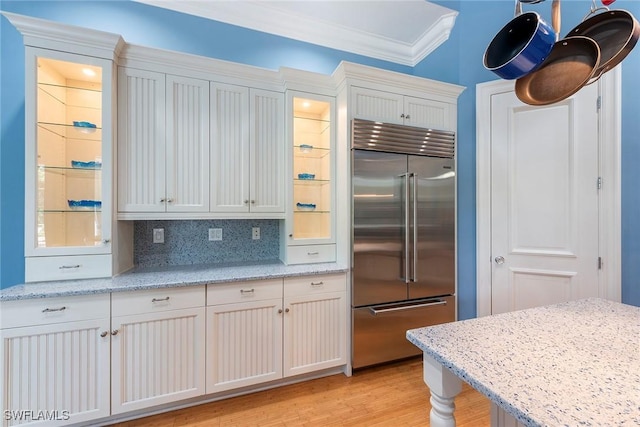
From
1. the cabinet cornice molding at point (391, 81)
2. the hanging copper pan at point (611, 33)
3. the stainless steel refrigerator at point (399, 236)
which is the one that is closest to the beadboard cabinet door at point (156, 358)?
the stainless steel refrigerator at point (399, 236)

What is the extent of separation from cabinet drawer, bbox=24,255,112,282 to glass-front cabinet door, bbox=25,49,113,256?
4 centimetres

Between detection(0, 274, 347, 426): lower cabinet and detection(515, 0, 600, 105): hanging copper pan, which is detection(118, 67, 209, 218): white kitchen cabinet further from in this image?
detection(515, 0, 600, 105): hanging copper pan

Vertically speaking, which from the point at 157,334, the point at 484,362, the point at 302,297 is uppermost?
the point at 484,362

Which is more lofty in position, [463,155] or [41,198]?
[463,155]

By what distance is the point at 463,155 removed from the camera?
8.40 feet

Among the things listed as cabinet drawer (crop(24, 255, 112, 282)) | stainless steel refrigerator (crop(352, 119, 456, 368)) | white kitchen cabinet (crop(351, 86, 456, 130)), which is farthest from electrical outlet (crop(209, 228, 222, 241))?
white kitchen cabinet (crop(351, 86, 456, 130))

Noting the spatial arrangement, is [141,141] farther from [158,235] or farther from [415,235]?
[415,235]

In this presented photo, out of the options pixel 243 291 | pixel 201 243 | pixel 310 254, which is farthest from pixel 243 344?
pixel 201 243

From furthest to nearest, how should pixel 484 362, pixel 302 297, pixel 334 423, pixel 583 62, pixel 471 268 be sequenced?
pixel 471 268, pixel 302 297, pixel 334 423, pixel 583 62, pixel 484 362

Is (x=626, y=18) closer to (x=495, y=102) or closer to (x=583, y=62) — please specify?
(x=583, y=62)

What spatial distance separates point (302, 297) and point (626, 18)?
6.99 feet

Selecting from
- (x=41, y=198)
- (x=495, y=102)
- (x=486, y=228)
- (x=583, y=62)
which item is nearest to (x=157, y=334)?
(x=41, y=198)

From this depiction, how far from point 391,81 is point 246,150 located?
4.51ft

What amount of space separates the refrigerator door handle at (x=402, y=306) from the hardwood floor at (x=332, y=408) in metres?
0.53
